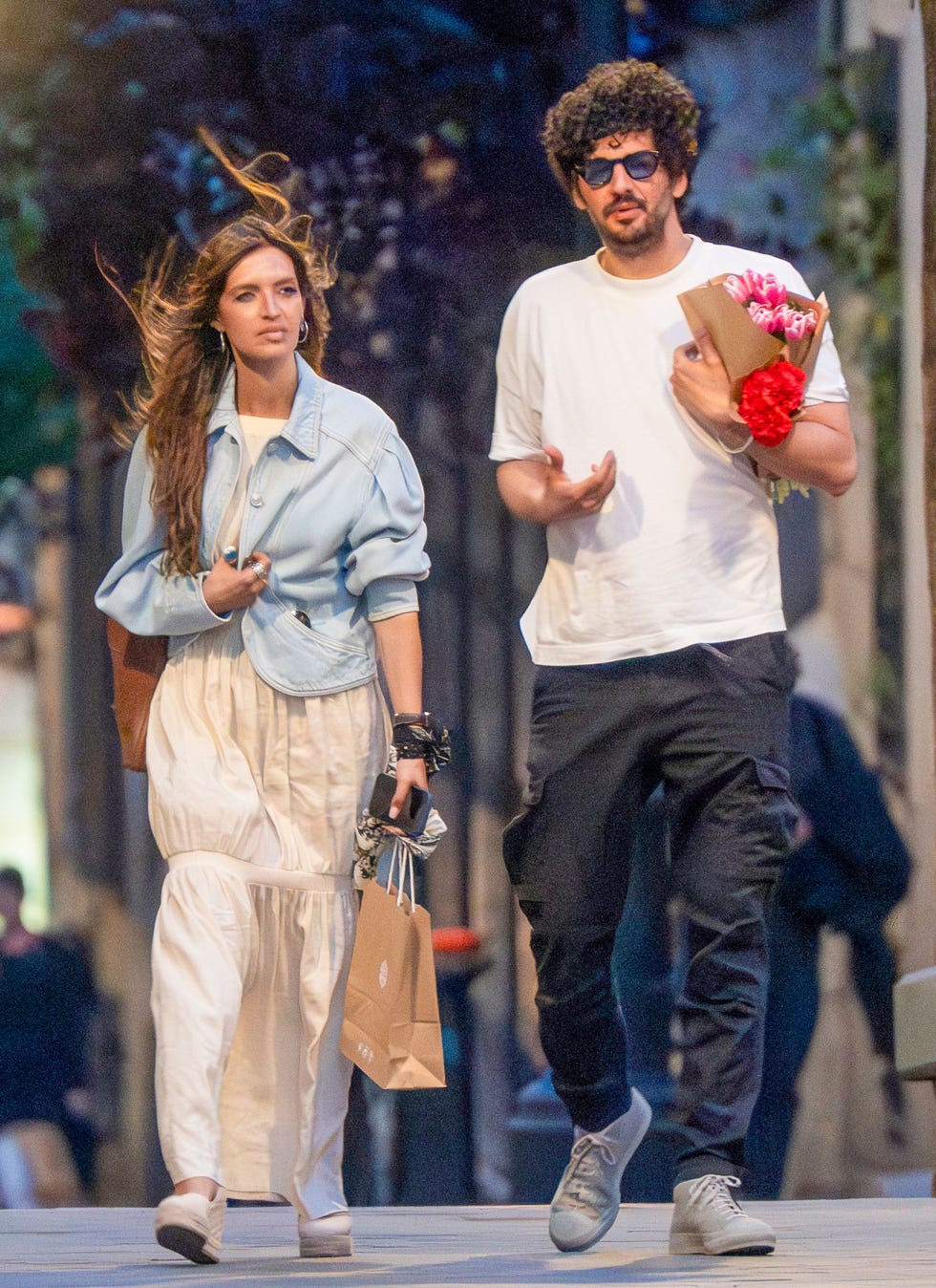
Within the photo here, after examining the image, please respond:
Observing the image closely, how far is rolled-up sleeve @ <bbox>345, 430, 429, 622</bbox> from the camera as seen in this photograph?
412cm

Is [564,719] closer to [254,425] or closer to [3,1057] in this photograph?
[254,425]

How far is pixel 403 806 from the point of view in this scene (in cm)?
404

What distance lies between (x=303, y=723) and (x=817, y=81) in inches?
111

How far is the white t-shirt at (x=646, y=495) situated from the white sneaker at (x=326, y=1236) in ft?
3.80

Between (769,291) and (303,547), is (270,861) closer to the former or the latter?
(303,547)

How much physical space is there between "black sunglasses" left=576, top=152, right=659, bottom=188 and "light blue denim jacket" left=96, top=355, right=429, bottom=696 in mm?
672

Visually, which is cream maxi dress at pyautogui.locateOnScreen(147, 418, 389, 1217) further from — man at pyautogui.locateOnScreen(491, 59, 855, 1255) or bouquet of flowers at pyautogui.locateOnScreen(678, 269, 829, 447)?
bouquet of flowers at pyautogui.locateOnScreen(678, 269, 829, 447)

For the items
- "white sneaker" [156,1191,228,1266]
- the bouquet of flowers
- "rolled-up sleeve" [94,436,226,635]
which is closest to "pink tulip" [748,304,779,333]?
the bouquet of flowers

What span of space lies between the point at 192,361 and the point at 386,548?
0.58 m

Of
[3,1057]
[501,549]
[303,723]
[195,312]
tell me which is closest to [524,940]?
[501,549]

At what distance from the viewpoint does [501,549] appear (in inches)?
232

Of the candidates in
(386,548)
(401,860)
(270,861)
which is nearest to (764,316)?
(386,548)

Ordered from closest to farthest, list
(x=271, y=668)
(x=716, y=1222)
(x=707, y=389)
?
(x=716, y=1222) < (x=707, y=389) < (x=271, y=668)

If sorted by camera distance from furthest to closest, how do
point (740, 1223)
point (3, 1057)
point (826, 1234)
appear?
point (3, 1057) → point (826, 1234) → point (740, 1223)
